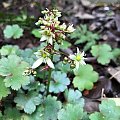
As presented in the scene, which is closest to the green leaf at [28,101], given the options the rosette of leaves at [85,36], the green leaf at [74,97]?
the green leaf at [74,97]

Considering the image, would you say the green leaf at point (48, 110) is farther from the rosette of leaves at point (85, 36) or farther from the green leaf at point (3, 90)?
the rosette of leaves at point (85, 36)

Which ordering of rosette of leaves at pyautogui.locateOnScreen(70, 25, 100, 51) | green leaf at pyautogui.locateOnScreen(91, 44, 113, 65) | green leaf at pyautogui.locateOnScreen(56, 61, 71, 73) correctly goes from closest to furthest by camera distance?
green leaf at pyautogui.locateOnScreen(56, 61, 71, 73) < green leaf at pyautogui.locateOnScreen(91, 44, 113, 65) < rosette of leaves at pyautogui.locateOnScreen(70, 25, 100, 51)

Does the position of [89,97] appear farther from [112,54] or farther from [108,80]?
[112,54]

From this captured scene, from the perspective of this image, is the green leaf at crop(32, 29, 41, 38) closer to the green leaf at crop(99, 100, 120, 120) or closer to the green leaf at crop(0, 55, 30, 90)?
the green leaf at crop(0, 55, 30, 90)

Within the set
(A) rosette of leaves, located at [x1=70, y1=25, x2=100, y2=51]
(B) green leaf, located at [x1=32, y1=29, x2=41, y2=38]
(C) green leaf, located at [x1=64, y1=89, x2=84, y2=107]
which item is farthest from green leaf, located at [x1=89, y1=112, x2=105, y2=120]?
(B) green leaf, located at [x1=32, y1=29, x2=41, y2=38]

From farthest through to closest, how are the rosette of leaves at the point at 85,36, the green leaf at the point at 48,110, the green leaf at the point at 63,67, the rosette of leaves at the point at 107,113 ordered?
the rosette of leaves at the point at 85,36
the green leaf at the point at 63,67
the green leaf at the point at 48,110
the rosette of leaves at the point at 107,113

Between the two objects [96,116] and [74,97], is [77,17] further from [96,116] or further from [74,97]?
[96,116]

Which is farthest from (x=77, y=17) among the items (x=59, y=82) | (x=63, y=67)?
(x=59, y=82)
